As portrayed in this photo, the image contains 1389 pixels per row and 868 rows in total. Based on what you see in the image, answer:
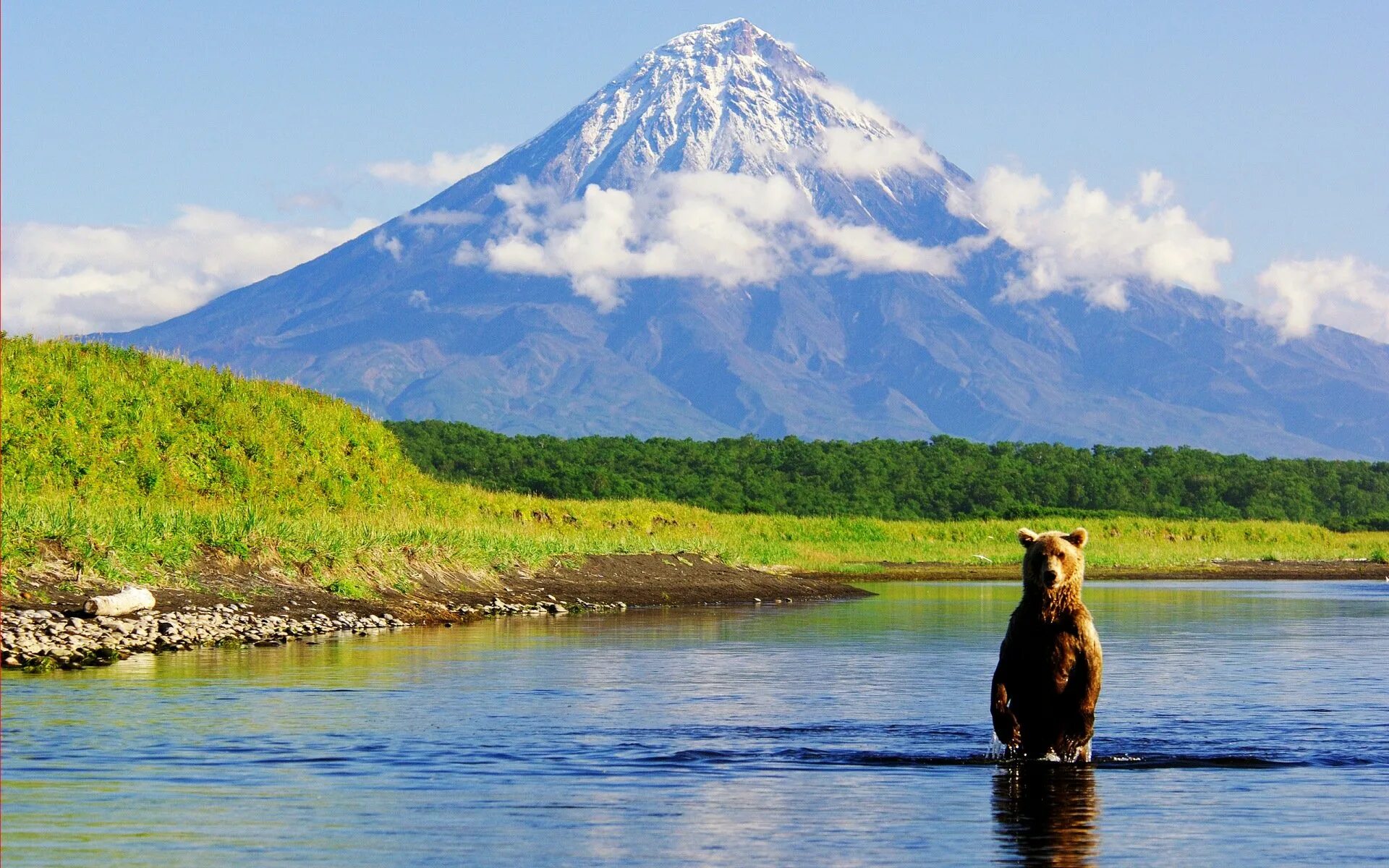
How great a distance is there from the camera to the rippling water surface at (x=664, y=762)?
14.2m

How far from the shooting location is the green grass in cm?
3488

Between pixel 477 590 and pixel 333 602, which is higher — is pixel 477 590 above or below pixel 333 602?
above

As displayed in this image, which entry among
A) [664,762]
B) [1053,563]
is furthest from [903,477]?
[1053,563]

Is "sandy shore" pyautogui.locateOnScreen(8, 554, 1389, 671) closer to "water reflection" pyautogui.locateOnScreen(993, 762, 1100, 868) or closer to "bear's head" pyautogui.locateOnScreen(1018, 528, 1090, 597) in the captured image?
"water reflection" pyautogui.locateOnScreen(993, 762, 1100, 868)

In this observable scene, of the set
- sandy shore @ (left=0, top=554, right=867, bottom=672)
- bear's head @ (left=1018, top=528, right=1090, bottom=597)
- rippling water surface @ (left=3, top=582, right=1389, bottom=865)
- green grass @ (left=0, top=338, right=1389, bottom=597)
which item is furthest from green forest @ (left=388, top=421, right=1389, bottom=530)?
bear's head @ (left=1018, top=528, right=1090, bottom=597)

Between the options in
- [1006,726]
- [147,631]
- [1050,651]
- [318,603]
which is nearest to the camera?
[1050,651]

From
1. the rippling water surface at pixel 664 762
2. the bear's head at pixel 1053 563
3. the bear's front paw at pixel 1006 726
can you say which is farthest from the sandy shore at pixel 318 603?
the bear's head at pixel 1053 563

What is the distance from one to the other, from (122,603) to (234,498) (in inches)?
717

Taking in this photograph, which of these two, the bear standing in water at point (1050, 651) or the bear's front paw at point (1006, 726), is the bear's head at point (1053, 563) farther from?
the bear's front paw at point (1006, 726)

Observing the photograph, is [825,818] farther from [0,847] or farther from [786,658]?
[786,658]

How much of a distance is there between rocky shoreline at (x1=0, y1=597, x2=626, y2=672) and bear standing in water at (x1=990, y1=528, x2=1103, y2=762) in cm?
1358

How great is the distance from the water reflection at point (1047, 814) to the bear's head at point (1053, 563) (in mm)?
1696

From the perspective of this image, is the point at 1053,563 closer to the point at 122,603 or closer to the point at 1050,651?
the point at 1050,651

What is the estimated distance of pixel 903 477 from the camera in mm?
134750
